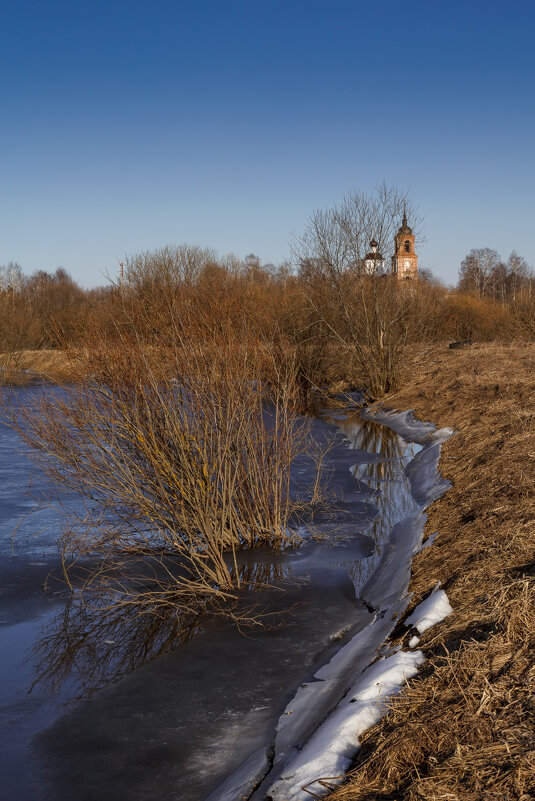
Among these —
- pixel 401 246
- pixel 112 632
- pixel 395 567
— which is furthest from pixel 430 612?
pixel 401 246

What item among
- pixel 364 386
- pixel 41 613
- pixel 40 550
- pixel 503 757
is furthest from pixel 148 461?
pixel 364 386

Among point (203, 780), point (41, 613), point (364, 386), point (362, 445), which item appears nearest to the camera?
point (203, 780)

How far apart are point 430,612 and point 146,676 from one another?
2.17 meters

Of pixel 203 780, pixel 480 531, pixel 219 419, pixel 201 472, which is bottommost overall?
pixel 203 780

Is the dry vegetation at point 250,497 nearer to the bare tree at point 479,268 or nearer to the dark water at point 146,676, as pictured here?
the dark water at point 146,676

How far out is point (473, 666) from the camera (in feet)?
12.6

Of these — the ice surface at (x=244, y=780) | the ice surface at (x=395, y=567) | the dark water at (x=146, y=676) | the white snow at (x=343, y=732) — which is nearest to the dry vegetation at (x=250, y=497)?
the white snow at (x=343, y=732)

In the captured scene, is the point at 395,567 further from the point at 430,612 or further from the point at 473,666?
the point at 473,666

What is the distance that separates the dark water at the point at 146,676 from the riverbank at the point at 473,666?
98 cm

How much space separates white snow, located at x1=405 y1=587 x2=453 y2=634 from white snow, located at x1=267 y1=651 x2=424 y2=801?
0.45 metres

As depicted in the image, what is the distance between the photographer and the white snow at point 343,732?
→ 3.30m

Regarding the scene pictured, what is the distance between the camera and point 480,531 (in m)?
6.46

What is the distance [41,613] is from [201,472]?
1.92 m

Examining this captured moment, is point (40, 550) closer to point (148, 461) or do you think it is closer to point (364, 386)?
point (148, 461)
